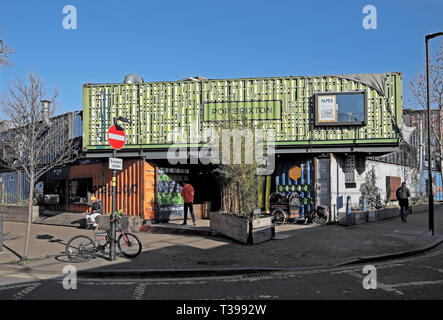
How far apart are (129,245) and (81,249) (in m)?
1.09

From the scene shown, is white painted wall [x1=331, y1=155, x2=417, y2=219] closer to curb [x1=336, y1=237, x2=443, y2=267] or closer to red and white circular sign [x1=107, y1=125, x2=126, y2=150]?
curb [x1=336, y1=237, x2=443, y2=267]

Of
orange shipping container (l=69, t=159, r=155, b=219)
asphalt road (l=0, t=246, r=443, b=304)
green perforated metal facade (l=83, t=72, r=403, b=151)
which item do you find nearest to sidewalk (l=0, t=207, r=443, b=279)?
asphalt road (l=0, t=246, r=443, b=304)

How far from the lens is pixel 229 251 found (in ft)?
32.3

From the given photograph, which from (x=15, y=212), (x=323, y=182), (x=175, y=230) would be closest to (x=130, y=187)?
(x=175, y=230)

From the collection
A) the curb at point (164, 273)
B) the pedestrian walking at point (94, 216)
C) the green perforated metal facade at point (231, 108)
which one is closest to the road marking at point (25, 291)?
the curb at point (164, 273)

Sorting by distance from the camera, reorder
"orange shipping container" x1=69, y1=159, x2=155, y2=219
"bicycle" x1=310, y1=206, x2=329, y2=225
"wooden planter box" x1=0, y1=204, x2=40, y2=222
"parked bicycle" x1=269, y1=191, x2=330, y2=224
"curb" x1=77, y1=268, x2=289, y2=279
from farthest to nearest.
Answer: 1. "wooden planter box" x1=0, y1=204, x2=40, y2=222
2. "orange shipping container" x1=69, y1=159, x2=155, y2=219
3. "parked bicycle" x1=269, y1=191, x2=330, y2=224
4. "bicycle" x1=310, y1=206, x2=329, y2=225
5. "curb" x1=77, y1=268, x2=289, y2=279

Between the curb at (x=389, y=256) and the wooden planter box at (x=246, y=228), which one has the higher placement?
the wooden planter box at (x=246, y=228)

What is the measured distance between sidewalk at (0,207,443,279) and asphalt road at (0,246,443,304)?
518 mm

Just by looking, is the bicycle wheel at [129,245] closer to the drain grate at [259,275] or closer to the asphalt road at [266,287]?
the asphalt road at [266,287]

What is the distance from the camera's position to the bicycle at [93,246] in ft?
28.5

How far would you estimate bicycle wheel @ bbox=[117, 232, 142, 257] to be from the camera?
9047 millimetres

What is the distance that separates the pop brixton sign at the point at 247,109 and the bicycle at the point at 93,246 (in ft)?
25.3
